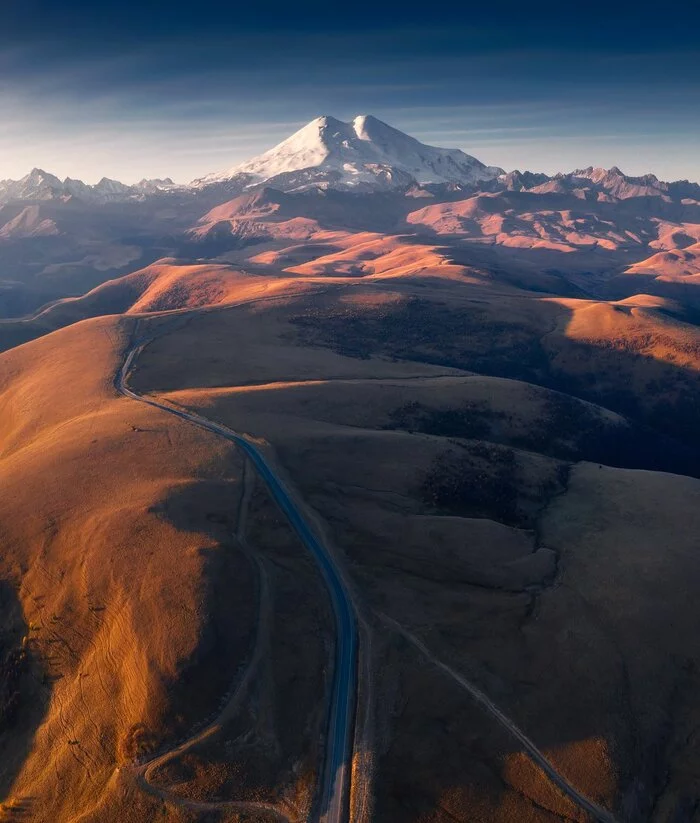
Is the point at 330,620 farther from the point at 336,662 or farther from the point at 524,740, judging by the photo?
the point at 524,740

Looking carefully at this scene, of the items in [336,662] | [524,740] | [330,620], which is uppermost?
[330,620]

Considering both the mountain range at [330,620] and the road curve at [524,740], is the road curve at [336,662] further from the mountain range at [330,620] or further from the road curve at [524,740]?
the road curve at [524,740]

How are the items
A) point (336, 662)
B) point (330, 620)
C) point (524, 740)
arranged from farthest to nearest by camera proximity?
point (330, 620)
point (336, 662)
point (524, 740)

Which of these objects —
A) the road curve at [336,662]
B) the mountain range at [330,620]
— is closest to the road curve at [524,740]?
the mountain range at [330,620]

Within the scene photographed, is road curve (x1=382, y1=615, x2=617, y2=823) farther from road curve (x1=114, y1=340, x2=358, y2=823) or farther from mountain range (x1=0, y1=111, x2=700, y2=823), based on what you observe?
road curve (x1=114, y1=340, x2=358, y2=823)

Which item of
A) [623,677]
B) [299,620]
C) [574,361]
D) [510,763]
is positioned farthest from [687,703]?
[574,361]

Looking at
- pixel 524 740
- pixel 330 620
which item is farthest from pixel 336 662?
pixel 524 740

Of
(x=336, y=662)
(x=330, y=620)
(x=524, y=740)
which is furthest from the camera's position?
(x=330, y=620)

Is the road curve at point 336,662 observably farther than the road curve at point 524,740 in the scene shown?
No

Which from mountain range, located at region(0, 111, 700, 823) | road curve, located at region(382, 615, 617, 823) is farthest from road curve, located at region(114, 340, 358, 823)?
road curve, located at region(382, 615, 617, 823)
